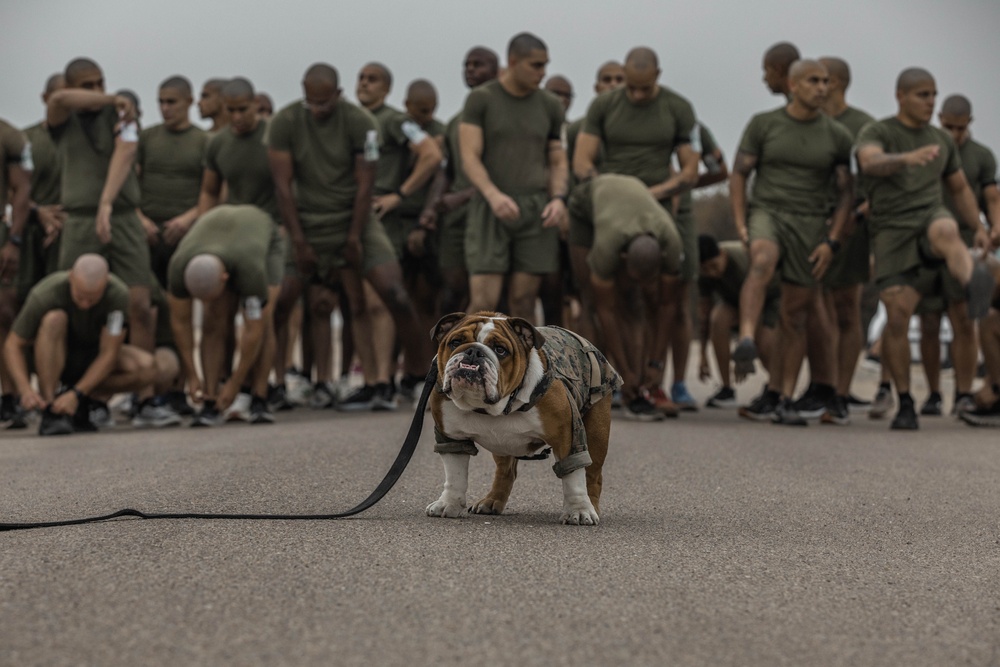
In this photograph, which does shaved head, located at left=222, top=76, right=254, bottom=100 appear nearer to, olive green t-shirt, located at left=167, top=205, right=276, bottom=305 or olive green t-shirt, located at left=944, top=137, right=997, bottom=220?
olive green t-shirt, located at left=167, top=205, right=276, bottom=305

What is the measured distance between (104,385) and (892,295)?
5.66 metres

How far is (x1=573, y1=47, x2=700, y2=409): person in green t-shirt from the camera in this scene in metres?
11.4

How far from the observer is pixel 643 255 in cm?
1032

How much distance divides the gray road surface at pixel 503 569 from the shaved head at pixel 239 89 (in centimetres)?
515

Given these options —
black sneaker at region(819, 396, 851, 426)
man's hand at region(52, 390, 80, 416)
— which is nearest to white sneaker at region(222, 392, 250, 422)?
Result: man's hand at region(52, 390, 80, 416)

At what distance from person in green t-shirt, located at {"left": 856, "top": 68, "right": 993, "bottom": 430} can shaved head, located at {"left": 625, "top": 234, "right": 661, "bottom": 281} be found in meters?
1.65

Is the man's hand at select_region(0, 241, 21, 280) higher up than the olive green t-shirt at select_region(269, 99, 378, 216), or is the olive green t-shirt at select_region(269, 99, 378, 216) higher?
the olive green t-shirt at select_region(269, 99, 378, 216)

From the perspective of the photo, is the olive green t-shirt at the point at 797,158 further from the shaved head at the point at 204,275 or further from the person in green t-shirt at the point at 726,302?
the shaved head at the point at 204,275

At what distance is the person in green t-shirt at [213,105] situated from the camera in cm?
1374

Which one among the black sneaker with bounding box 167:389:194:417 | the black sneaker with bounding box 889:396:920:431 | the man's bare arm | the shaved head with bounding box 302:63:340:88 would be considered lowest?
the black sneaker with bounding box 167:389:194:417

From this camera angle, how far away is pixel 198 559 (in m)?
4.35

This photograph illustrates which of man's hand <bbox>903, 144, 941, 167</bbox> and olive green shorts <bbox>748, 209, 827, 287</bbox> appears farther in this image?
olive green shorts <bbox>748, 209, 827, 287</bbox>

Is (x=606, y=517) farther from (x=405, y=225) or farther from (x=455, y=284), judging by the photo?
(x=405, y=225)

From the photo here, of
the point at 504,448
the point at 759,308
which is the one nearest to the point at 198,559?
the point at 504,448
